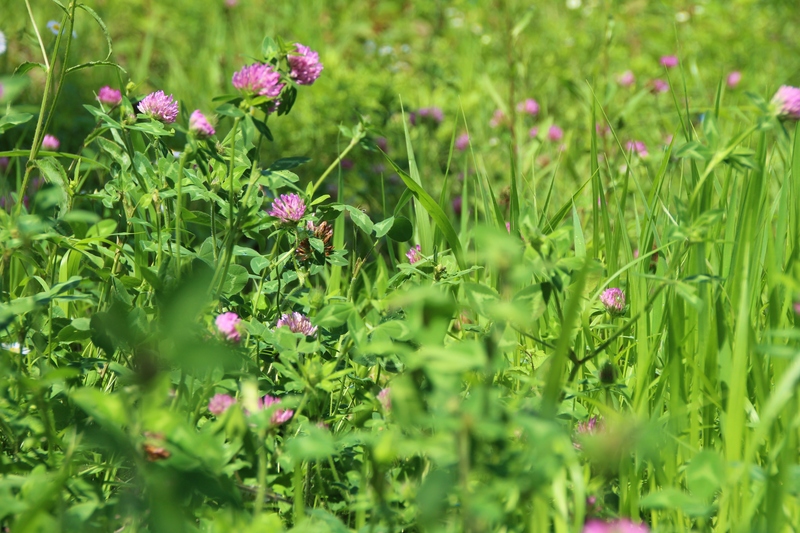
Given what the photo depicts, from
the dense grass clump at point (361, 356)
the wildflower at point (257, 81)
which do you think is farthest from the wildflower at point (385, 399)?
the wildflower at point (257, 81)

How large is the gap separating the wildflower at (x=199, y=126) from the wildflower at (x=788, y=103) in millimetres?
794

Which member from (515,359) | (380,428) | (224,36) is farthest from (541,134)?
(224,36)

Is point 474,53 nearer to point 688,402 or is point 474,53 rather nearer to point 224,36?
point 224,36

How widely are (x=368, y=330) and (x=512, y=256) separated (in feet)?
1.16

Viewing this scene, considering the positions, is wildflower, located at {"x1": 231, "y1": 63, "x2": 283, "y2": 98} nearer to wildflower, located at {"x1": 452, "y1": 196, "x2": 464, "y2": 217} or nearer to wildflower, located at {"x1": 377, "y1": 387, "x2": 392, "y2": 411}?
wildflower, located at {"x1": 377, "y1": 387, "x2": 392, "y2": 411}

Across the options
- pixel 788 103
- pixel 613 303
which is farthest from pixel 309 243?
pixel 788 103

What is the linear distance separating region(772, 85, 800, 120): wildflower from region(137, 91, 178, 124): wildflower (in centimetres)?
93

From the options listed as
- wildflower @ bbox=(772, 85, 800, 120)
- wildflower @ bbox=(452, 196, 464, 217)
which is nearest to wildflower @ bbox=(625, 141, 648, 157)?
wildflower @ bbox=(452, 196, 464, 217)

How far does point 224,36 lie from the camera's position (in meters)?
4.36

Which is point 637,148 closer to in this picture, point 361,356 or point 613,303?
point 613,303

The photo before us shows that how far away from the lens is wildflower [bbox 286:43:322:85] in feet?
3.90

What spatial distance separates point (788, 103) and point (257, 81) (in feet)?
2.39

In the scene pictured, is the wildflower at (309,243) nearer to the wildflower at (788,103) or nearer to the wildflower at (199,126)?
the wildflower at (199,126)

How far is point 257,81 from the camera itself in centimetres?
111
